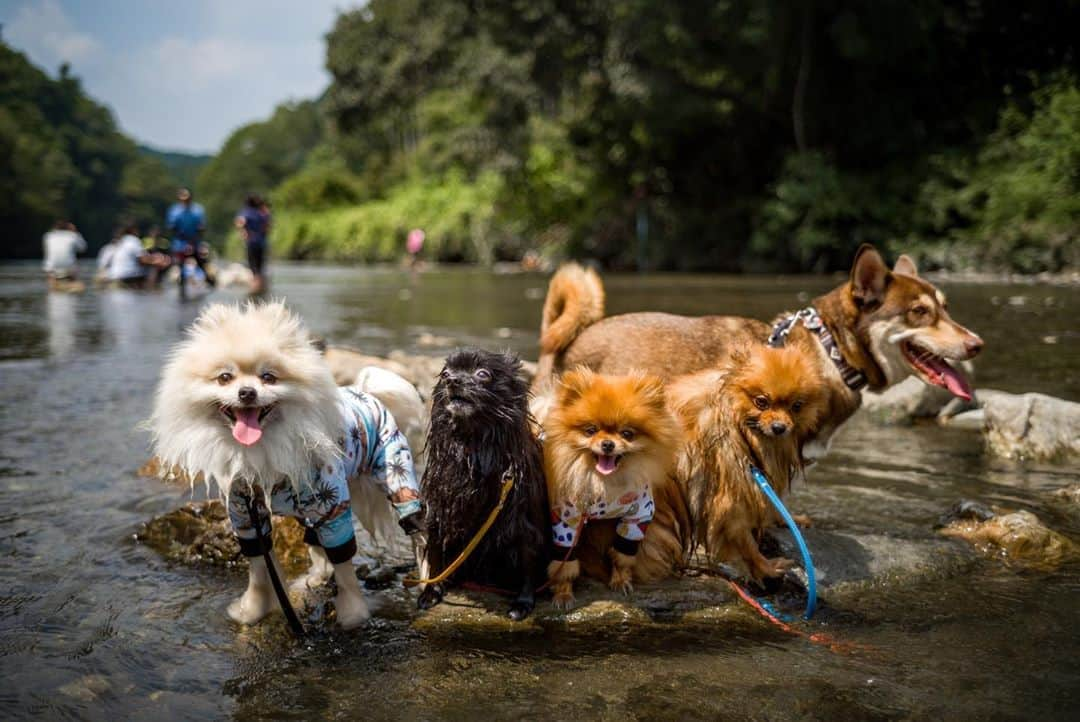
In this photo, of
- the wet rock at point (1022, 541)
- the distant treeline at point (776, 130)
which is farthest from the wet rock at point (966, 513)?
the distant treeline at point (776, 130)

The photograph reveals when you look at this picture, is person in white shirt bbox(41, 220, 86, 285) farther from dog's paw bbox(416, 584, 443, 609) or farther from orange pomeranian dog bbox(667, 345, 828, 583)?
orange pomeranian dog bbox(667, 345, 828, 583)

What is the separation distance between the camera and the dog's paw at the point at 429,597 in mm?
3770

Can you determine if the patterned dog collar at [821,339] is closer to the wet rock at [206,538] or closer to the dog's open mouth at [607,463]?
the dog's open mouth at [607,463]

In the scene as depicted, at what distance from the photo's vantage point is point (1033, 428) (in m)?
6.05

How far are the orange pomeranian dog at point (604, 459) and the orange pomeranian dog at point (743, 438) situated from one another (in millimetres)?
262

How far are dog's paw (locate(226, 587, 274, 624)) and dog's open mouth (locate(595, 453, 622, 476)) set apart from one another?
1.59 metres

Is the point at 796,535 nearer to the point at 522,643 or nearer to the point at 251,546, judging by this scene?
the point at 522,643

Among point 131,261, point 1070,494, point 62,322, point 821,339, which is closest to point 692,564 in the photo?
point 821,339

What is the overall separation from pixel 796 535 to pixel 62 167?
263ft

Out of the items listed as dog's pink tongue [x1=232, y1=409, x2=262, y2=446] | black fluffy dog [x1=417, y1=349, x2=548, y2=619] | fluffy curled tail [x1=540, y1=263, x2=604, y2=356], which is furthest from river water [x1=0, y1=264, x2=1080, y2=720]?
fluffy curled tail [x1=540, y1=263, x2=604, y2=356]

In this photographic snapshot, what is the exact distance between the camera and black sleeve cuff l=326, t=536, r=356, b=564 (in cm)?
354

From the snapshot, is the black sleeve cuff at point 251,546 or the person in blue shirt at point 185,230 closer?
the black sleeve cuff at point 251,546

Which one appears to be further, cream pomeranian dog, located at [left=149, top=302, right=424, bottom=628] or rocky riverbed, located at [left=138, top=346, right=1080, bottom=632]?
rocky riverbed, located at [left=138, top=346, right=1080, bottom=632]

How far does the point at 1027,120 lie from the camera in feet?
73.2
